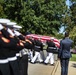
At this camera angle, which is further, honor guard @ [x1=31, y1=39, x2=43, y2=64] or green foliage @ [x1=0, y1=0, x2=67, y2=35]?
green foliage @ [x1=0, y1=0, x2=67, y2=35]

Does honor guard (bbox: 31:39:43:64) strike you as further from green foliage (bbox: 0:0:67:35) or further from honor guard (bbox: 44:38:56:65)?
green foliage (bbox: 0:0:67:35)

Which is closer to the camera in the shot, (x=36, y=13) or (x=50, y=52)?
(x=50, y=52)

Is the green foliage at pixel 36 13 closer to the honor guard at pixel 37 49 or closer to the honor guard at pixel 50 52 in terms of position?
the honor guard at pixel 37 49

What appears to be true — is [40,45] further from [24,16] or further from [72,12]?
[72,12]

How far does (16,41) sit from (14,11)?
166ft

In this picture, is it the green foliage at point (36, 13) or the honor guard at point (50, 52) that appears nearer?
the honor guard at point (50, 52)

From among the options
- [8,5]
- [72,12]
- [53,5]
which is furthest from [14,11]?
[72,12]

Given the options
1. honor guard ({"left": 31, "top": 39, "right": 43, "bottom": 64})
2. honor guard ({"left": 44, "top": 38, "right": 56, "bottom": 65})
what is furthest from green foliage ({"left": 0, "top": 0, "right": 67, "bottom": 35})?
honor guard ({"left": 44, "top": 38, "right": 56, "bottom": 65})

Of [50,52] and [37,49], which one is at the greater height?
[37,49]

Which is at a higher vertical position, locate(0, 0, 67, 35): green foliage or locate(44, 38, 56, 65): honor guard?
locate(44, 38, 56, 65): honor guard

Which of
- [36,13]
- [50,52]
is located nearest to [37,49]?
[50,52]

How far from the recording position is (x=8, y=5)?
181 ft

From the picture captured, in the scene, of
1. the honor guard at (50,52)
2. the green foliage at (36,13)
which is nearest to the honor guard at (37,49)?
the honor guard at (50,52)

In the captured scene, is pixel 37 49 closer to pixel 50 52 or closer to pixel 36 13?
pixel 50 52
